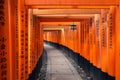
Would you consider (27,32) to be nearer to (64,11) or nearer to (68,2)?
(68,2)

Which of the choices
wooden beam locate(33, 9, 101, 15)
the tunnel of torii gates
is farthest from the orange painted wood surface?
wooden beam locate(33, 9, 101, 15)

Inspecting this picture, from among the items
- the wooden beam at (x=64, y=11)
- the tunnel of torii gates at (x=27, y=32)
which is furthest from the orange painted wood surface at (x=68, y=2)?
the wooden beam at (x=64, y=11)

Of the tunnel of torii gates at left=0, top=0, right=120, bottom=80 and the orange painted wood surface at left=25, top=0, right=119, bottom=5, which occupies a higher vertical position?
the orange painted wood surface at left=25, top=0, right=119, bottom=5

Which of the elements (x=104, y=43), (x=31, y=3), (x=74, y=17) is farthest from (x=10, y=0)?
(x=74, y=17)

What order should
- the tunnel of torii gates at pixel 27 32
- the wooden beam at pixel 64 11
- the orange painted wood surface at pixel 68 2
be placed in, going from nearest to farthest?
the tunnel of torii gates at pixel 27 32
the orange painted wood surface at pixel 68 2
the wooden beam at pixel 64 11

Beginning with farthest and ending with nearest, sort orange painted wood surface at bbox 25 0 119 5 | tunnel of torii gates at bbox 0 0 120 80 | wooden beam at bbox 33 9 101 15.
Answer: wooden beam at bbox 33 9 101 15 → orange painted wood surface at bbox 25 0 119 5 → tunnel of torii gates at bbox 0 0 120 80

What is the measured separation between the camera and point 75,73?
24.3 metres

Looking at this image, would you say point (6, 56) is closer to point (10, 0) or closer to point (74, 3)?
point (10, 0)

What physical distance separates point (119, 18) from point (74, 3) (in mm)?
1692

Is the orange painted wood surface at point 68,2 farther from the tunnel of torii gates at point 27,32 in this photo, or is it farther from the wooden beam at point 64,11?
the wooden beam at point 64,11

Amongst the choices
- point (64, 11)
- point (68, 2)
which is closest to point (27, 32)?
point (68, 2)

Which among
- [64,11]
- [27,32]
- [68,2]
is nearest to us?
[68,2]

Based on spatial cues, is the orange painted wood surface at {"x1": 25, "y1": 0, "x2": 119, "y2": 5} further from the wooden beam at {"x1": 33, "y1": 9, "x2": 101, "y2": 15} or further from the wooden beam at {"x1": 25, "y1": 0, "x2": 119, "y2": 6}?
the wooden beam at {"x1": 33, "y1": 9, "x2": 101, "y2": 15}

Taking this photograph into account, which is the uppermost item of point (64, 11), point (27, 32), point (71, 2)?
point (71, 2)
